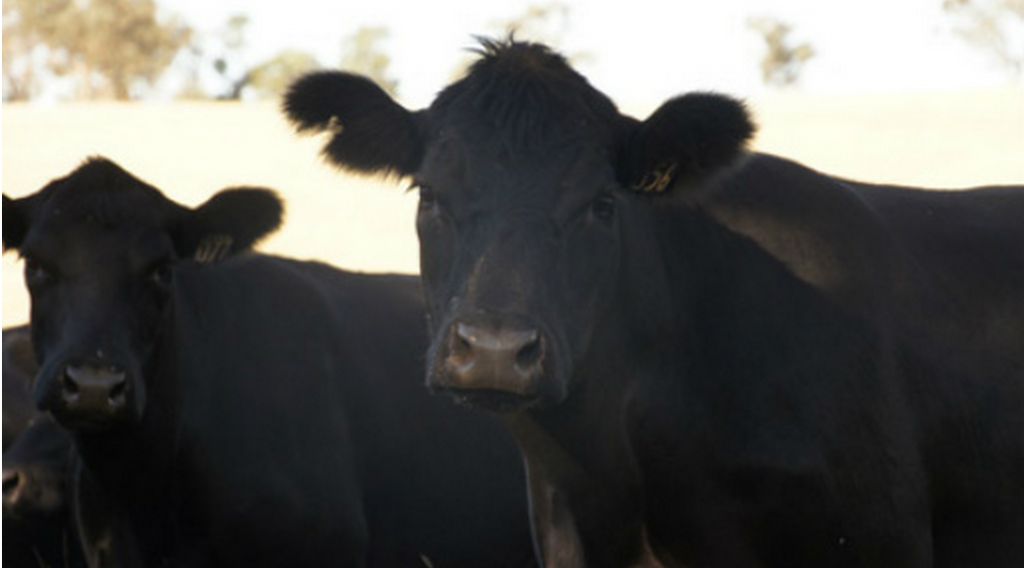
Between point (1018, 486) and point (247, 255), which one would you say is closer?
point (1018, 486)

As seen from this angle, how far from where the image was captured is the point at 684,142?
5938 mm

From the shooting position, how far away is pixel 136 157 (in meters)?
35.3

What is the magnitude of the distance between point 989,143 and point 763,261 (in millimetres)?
28739

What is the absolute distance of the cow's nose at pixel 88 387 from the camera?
22.6ft

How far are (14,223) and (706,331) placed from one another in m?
2.90

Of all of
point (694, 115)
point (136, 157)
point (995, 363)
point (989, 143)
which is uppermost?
point (694, 115)

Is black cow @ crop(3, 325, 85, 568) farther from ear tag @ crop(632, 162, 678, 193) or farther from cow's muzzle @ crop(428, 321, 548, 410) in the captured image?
cow's muzzle @ crop(428, 321, 548, 410)

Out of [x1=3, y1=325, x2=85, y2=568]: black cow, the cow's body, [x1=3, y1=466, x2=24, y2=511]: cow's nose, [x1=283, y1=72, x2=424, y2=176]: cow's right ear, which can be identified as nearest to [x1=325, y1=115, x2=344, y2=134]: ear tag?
[x1=283, y1=72, x2=424, y2=176]: cow's right ear

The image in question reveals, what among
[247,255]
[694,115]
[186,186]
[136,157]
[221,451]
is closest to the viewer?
[694,115]

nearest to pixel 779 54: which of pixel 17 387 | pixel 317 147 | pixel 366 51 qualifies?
pixel 366 51

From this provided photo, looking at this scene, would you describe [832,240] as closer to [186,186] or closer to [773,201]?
[773,201]

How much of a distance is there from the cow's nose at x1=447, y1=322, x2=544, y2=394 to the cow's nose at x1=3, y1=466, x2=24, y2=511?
12.0 feet

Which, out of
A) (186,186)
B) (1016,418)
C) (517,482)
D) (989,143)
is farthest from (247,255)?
(989,143)

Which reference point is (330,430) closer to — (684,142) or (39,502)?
(39,502)
